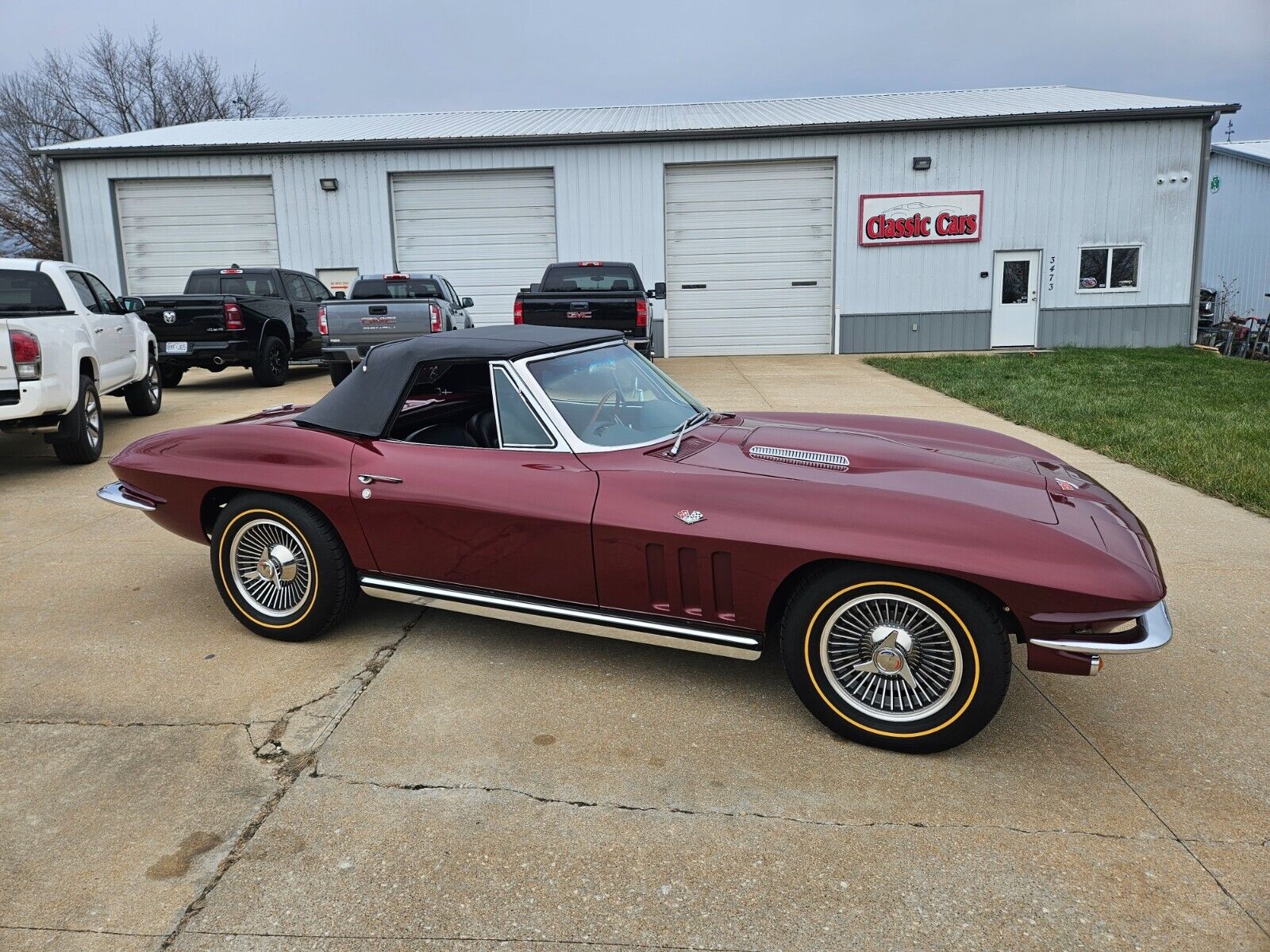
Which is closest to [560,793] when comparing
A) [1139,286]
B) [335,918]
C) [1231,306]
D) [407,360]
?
[335,918]

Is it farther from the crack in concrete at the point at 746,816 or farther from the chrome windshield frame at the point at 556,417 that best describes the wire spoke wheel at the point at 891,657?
the chrome windshield frame at the point at 556,417

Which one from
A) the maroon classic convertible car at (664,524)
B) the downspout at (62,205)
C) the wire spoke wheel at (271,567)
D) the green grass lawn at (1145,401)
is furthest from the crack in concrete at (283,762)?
the downspout at (62,205)

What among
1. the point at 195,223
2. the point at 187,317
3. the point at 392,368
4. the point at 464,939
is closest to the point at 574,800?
the point at 464,939

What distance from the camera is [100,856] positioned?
2648mm

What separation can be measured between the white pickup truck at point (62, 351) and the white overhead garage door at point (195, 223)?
10692mm

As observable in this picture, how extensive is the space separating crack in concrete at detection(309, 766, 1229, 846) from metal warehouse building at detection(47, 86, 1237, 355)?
17.1 metres

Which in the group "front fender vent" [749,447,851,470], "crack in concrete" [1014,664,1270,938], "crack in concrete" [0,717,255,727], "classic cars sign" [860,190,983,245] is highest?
"classic cars sign" [860,190,983,245]

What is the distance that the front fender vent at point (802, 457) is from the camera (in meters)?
3.56

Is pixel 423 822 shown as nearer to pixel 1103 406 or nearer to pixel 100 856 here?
pixel 100 856

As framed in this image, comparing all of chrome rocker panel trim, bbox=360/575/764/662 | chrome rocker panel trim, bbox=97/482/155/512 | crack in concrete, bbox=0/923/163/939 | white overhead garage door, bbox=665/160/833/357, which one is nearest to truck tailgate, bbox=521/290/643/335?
white overhead garage door, bbox=665/160/833/357

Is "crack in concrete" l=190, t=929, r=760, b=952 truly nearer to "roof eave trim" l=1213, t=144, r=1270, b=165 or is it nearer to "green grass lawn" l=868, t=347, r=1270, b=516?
"green grass lawn" l=868, t=347, r=1270, b=516

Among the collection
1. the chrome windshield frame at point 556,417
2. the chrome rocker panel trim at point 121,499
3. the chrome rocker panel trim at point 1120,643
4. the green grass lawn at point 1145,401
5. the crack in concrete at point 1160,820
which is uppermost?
the chrome windshield frame at point 556,417

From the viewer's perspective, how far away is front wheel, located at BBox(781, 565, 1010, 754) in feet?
9.80

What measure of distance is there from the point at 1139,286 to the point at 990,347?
329 cm
